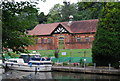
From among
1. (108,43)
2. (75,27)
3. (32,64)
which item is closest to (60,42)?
(75,27)

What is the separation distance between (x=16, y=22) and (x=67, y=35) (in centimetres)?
2734

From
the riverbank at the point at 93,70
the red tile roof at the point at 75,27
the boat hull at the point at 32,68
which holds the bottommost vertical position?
the boat hull at the point at 32,68

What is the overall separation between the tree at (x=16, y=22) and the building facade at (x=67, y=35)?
25407 mm

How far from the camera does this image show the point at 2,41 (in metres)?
3.99

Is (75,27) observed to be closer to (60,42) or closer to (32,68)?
(60,42)

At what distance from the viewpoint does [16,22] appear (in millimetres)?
4305

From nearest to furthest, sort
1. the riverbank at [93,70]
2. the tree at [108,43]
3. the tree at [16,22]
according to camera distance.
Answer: the tree at [16,22] → the riverbank at [93,70] → the tree at [108,43]

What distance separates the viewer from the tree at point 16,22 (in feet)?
13.0

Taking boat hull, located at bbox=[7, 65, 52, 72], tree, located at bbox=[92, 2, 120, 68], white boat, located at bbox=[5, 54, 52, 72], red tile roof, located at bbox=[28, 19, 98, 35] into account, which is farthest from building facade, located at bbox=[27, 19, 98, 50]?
tree, located at bbox=[92, 2, 120, 68]

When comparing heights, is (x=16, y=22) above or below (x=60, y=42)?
above

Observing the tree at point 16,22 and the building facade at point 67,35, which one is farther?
the building facade at point 67,35

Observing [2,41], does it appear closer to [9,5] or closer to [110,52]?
[9,5]

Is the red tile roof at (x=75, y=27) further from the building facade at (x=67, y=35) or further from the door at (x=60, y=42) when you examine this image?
the door at (x=60, y=42)

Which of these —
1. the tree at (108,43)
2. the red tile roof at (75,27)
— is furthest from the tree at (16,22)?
the red tile roof at (75,27)
